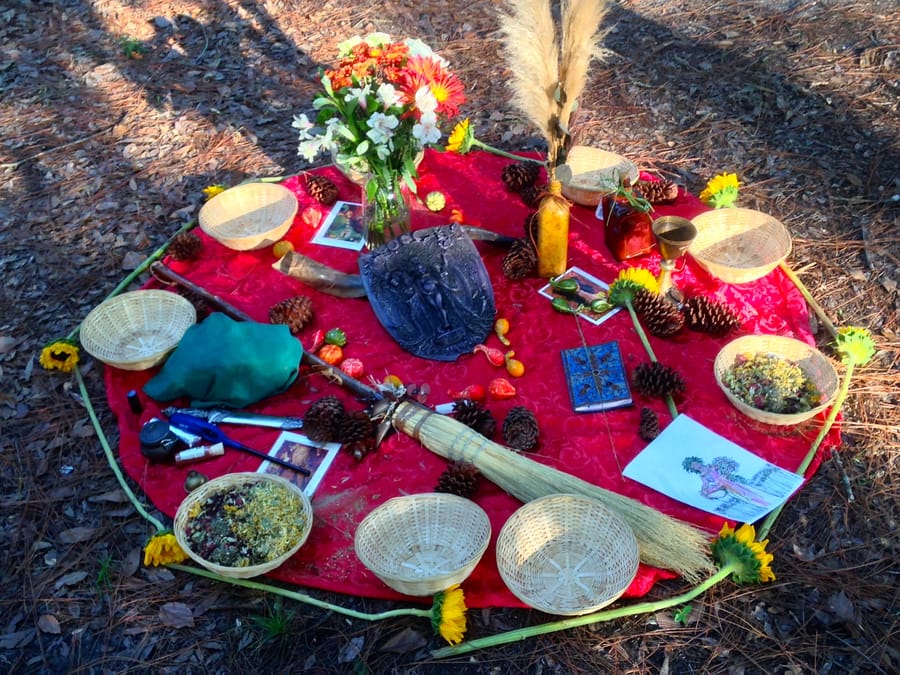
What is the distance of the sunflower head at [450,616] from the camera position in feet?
8.00

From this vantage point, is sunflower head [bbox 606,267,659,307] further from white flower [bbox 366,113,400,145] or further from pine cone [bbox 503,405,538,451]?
white flower [bbox 366,113,400,145]

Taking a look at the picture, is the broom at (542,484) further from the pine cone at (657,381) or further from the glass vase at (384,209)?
the glass vase at (384,209)

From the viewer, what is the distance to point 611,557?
257 cm

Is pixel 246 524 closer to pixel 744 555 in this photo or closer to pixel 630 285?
pixel 744 555

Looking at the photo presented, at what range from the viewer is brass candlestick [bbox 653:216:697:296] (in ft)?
11.1

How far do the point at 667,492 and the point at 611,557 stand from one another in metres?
0.46

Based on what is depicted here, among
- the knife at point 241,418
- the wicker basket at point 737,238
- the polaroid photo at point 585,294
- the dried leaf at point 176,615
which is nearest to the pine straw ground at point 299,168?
the dried leaf at point 176,615

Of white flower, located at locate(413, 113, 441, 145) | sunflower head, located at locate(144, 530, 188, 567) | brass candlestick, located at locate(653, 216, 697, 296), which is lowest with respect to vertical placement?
sunflower head, located at locate(144, 530, 188, 567)

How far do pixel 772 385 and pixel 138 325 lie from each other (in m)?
3.06

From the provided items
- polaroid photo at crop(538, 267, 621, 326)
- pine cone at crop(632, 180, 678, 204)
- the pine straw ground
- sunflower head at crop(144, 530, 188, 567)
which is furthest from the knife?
pine cone at crop(632, 180, 678, 204)

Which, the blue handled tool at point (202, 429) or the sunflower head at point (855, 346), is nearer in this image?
the blue handled tool at point (202, 429)

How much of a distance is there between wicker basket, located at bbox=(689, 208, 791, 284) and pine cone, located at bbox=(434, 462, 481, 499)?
5.70 ft

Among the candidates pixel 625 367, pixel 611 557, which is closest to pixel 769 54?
pixel 625 367

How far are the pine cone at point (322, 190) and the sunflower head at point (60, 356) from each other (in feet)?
5.28
